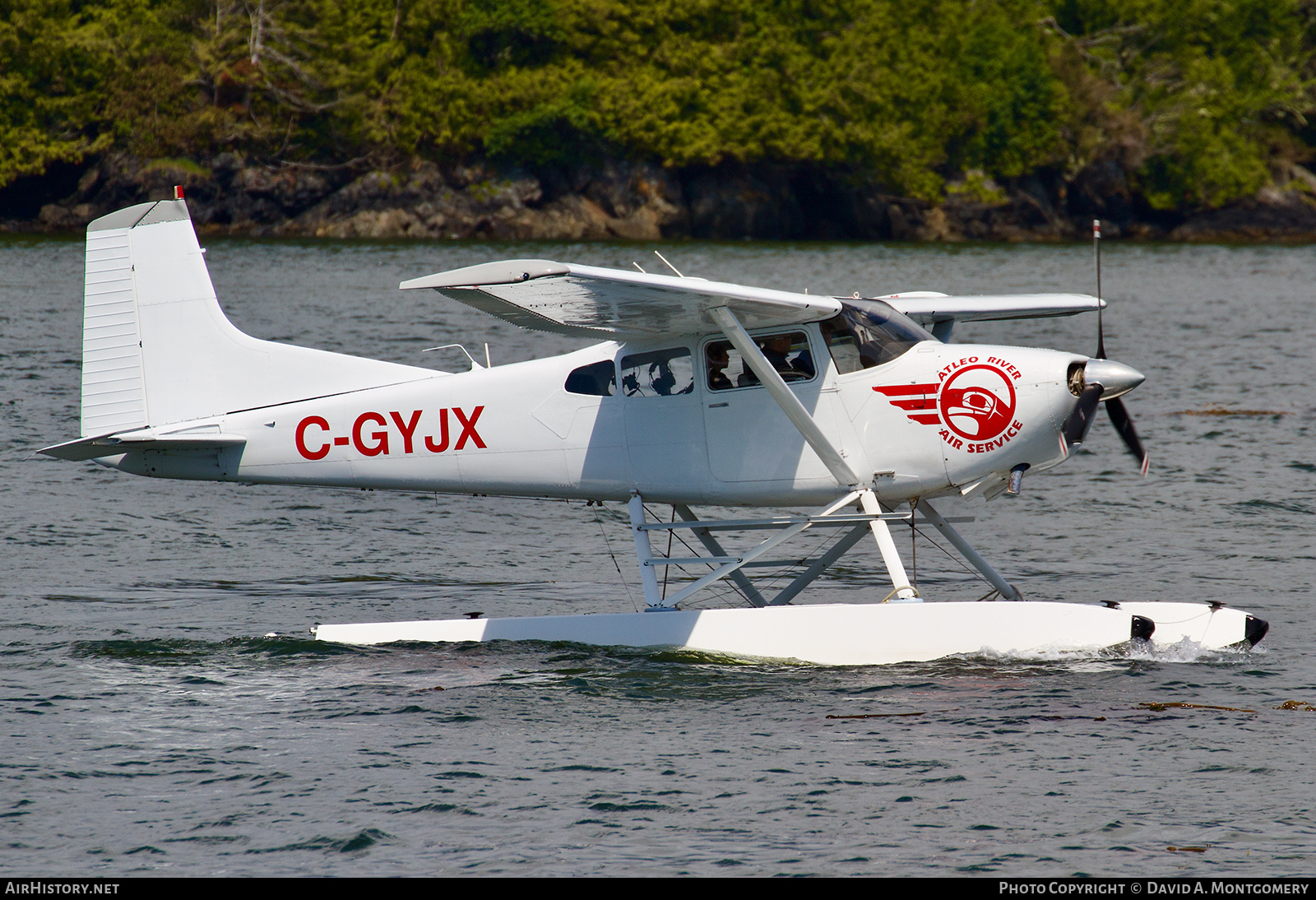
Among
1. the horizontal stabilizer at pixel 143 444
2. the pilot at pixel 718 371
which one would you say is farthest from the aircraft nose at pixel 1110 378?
the horizontal stabilizer at pixel 143 444

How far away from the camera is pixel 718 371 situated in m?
10.7

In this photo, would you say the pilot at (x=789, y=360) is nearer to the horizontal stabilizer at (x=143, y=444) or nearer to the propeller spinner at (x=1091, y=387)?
the propeller spinner at (x=1091, y=387)

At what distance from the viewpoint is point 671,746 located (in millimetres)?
8867

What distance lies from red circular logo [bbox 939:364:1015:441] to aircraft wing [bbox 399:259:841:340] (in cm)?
103

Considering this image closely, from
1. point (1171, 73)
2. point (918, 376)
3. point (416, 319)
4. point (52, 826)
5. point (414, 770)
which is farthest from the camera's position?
point (1171, 73)

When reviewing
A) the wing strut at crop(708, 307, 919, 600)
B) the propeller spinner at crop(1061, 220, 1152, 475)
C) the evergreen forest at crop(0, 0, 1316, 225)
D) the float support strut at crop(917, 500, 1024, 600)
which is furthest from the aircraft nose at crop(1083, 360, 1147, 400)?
the evergreen forest at crop(0, 0, 1316, 225)

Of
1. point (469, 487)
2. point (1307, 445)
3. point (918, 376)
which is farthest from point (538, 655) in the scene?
point (1307, 445)

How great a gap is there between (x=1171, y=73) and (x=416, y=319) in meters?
70.9

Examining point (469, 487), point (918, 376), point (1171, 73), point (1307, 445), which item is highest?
point (1171, 73)

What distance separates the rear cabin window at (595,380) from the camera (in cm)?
1090

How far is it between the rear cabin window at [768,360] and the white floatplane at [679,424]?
0.6 inches

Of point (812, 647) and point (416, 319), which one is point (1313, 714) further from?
point (416, 319)

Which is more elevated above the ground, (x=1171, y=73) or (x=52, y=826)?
(x=1171, y=73)

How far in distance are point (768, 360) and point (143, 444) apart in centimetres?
486
